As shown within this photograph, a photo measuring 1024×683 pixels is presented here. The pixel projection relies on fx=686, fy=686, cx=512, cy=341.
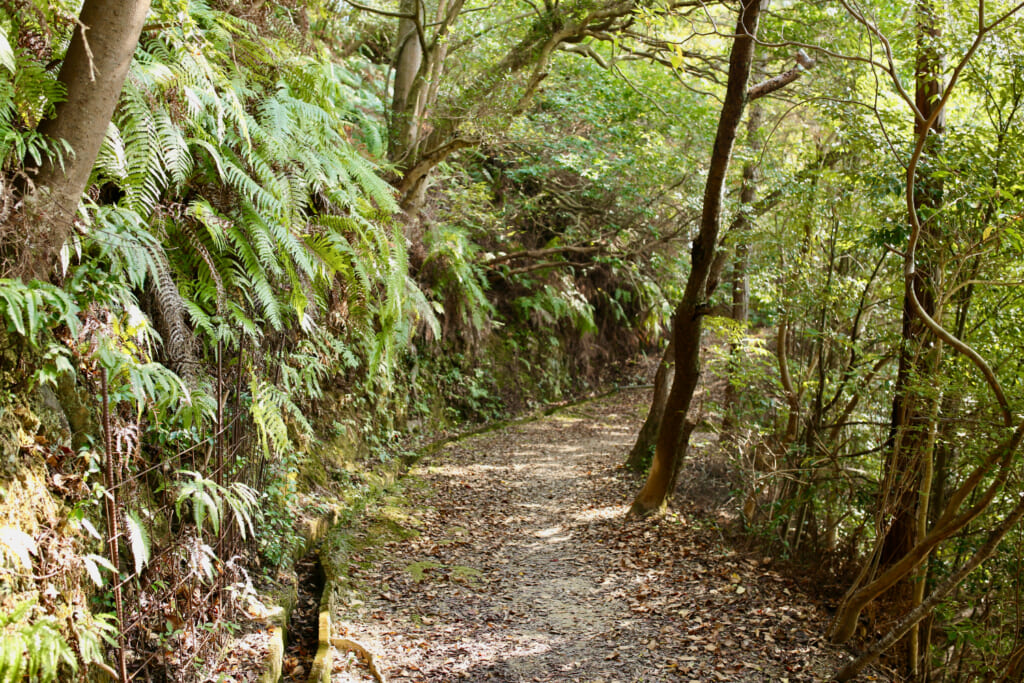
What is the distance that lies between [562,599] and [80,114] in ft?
15.1

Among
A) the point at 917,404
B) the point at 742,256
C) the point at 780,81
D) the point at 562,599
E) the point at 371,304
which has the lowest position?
the point at 562,599

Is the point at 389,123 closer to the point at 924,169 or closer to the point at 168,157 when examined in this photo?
the point at 168,157

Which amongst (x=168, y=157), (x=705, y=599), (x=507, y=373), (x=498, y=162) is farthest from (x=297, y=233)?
(x=498, y=162)

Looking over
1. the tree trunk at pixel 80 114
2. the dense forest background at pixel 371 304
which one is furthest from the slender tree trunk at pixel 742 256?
the tree trunk at pixel 80 114

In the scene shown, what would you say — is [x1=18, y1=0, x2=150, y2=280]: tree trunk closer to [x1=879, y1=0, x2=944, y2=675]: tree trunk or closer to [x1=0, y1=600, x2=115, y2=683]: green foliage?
[x1=0, y1=600, x2=115, y2=683]: green foliage

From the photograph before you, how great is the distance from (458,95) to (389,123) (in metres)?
1.03

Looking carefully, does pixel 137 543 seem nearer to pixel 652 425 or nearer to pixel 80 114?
pixel 80 114

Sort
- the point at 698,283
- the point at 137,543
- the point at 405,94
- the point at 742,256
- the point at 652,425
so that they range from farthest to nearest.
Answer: the point at 405,94 < the point at 652,425 < the point at 742,256 < the point at 698,283 < the point at 137,543

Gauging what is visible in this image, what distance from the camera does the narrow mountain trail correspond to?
4469mm

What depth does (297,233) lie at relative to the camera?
14.8 feet

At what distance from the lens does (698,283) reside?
6.28 m

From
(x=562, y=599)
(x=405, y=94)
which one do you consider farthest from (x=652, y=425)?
(x=405, y=94)

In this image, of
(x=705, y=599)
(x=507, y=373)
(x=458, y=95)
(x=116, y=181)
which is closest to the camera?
(x=116, y=181)

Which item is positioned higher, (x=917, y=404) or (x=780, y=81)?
(x=780, y=81)
